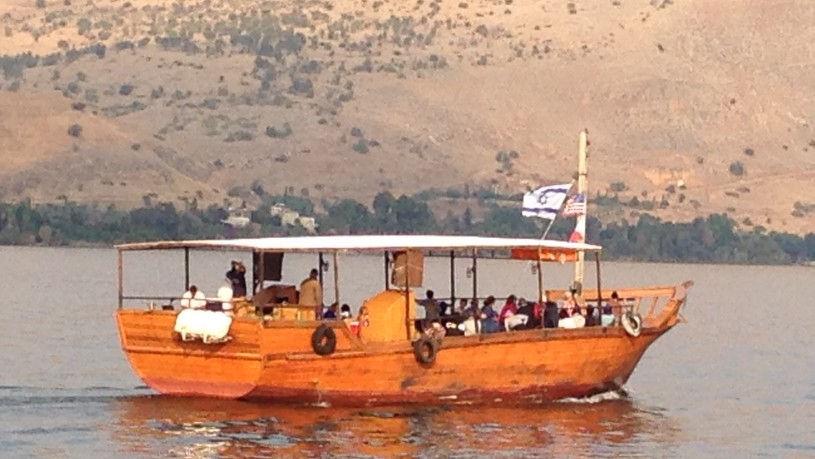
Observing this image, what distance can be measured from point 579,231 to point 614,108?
358 feet

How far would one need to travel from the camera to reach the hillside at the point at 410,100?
426 ft

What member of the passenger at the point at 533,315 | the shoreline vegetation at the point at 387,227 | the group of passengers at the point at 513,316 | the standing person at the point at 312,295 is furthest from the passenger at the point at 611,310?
the shoreline vegetation at the point at 387,227

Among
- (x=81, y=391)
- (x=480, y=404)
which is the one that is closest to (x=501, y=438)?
(x=480, y=404)

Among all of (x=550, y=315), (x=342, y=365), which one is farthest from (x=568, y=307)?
(x=342, y=365)

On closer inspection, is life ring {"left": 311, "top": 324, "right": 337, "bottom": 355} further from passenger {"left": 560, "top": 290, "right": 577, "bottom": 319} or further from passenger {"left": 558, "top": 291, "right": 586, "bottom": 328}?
passenger {"left": 560, "top": 290, "right": 577, "bottom": 319}

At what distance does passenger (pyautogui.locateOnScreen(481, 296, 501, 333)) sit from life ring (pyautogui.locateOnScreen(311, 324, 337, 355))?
3.06m

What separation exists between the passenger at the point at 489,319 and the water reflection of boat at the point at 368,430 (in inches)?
50.0

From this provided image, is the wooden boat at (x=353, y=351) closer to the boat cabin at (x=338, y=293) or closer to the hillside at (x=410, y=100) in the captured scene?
the boat cabin at (x=338, y=293)

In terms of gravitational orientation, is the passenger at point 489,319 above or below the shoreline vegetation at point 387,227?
below

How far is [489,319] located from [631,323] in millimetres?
2565

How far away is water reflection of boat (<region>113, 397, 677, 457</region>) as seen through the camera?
104ft

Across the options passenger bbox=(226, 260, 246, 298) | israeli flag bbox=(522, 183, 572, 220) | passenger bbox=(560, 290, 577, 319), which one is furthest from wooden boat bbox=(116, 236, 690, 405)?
israeli flag bbox=(522, 183, 572, 220)

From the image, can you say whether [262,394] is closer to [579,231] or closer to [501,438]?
[501,438]

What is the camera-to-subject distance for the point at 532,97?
150250 millimetres
